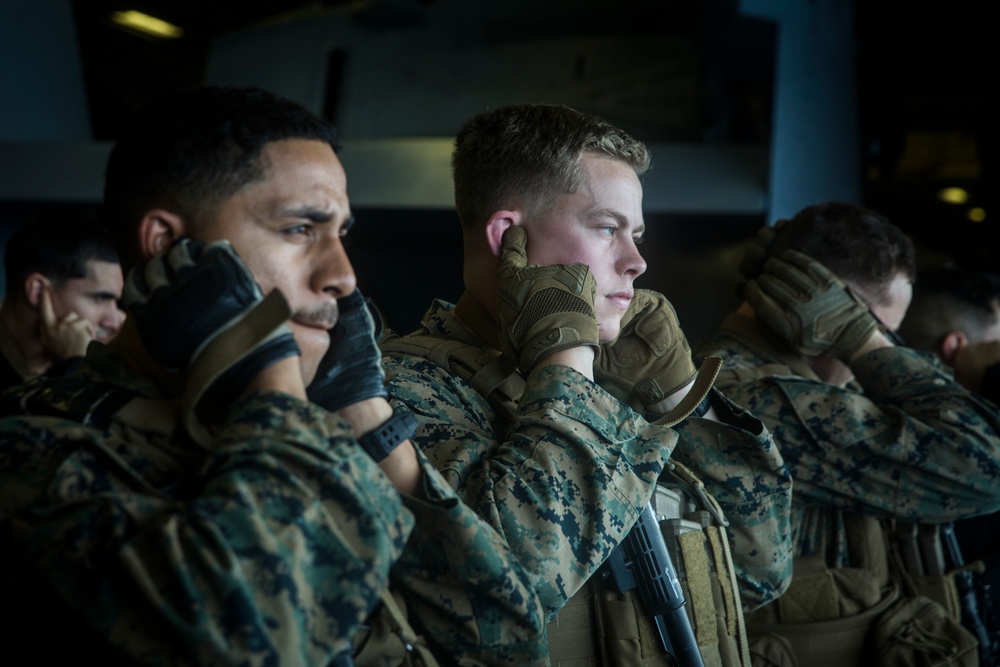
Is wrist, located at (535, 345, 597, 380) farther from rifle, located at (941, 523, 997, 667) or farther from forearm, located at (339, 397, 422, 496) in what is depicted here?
rifle, located at (941, 523, 997, 667)

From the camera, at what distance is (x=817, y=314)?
2.34 m

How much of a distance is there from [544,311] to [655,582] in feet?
1.51

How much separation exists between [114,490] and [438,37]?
5062 mm

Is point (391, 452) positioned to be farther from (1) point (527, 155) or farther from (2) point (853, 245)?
(2) point (853, 245)

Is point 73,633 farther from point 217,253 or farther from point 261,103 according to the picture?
point 261,103

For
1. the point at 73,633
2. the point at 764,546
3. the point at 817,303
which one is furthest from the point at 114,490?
the point at 817,303

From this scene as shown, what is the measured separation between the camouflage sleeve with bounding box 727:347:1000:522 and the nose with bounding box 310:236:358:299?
3.96 ft

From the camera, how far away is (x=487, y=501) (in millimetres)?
1394

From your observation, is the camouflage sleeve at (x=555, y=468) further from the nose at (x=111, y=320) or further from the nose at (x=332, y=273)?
the nose at (x=111, y=320)

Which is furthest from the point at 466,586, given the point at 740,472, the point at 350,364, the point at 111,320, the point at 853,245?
the point at 111,320

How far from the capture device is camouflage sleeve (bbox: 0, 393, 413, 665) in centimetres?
96

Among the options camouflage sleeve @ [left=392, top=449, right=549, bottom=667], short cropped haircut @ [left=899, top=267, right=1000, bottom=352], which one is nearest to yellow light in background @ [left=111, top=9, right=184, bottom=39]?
short cropped haircut @ [left=899, top=267, right=1000, bottom=352]

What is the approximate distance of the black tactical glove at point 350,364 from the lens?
1.26 metres

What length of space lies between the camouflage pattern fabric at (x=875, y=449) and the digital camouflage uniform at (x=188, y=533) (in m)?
1.27
